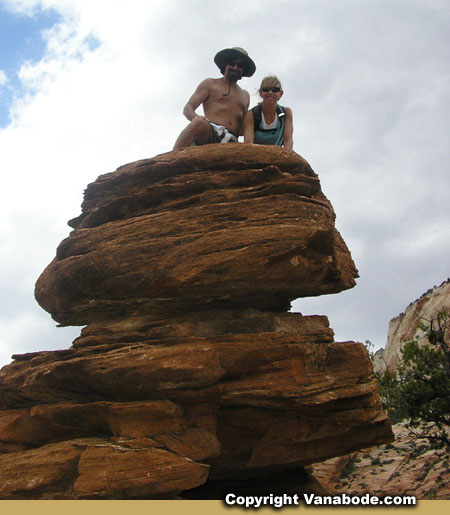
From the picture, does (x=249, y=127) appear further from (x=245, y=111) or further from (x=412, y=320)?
(x=412, y=320)

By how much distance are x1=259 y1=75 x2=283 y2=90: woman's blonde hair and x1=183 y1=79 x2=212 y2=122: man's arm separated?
1.68 metres

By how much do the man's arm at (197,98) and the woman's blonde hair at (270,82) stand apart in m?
1.68

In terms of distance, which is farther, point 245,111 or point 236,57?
point 245,111

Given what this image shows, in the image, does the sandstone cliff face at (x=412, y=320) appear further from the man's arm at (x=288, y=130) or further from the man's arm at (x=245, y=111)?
the man's arm at (x=245, y=111)

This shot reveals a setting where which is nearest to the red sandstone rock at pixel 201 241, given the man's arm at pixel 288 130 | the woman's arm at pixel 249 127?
the woman's arm at pixel 249 127

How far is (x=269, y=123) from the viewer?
45.1ft

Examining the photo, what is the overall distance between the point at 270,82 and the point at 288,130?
1.46 m

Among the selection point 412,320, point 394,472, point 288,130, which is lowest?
point 394,472

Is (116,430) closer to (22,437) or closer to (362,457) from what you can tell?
(22,437)

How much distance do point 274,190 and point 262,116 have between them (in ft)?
10.5

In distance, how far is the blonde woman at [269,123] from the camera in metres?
13.4

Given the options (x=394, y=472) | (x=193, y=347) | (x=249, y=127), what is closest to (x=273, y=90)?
(x=249, y=127)

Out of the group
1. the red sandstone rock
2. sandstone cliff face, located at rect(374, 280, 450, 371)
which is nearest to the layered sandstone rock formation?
the red sandstone rock

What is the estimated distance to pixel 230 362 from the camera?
10.5 metres
